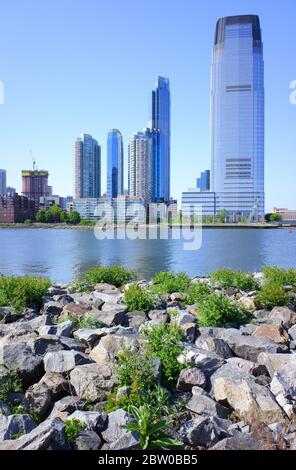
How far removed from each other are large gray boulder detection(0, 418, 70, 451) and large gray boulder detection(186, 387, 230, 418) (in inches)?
59.5

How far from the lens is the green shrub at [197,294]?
9.66m

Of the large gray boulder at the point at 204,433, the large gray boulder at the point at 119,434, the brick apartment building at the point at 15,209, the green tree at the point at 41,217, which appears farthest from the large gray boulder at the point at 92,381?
the brick apartment building at the point at 15,209

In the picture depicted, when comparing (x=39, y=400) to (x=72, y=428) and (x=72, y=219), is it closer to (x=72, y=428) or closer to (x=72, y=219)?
(x=72, y=428)

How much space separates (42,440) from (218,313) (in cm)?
456

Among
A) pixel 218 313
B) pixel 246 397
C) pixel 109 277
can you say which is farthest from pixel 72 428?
pixel 109 277

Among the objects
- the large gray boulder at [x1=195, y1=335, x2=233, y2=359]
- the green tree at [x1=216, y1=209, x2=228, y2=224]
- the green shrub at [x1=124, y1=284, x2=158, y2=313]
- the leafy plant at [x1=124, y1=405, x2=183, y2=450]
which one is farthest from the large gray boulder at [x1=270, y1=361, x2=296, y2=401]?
the green tree at [x1=216, y1=209, x2=228, y2=224]

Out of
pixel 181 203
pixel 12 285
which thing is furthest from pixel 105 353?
pixel 181 203

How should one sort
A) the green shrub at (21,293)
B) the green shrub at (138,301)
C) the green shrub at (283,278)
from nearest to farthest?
the green shrub at (138,301)
the green shrub at (21,293)
the green shrub at (283,278)

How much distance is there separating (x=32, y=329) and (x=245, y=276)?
705 centimetres

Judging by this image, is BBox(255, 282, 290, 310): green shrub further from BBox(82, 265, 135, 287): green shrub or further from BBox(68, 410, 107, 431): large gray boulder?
BBox(68, 410, 107, 431): large gray boulder

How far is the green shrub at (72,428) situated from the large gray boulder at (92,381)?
1.91ft

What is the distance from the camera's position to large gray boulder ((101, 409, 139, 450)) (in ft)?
13.6

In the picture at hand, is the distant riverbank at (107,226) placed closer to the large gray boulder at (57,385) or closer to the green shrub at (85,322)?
the green shrub at (85,322)

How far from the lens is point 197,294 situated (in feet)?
32.4
